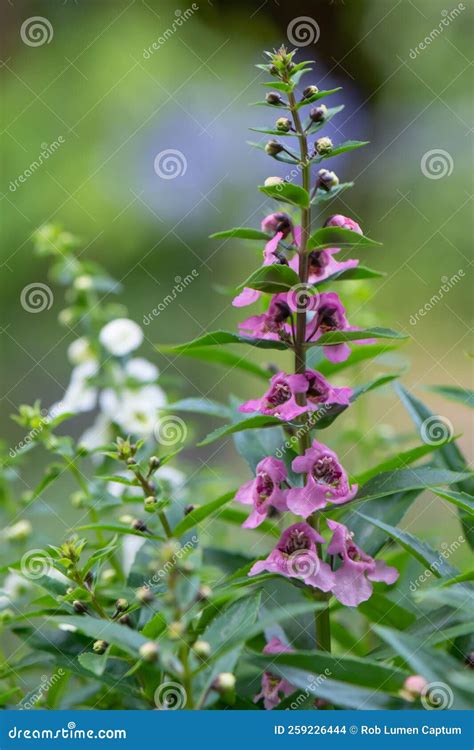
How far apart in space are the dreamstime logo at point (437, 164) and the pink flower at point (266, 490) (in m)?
2.33

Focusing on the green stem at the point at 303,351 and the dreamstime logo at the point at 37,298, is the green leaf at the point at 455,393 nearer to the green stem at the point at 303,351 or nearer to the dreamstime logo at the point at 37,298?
the green stem at the point at 303,351

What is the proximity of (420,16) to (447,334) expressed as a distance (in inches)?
49.4

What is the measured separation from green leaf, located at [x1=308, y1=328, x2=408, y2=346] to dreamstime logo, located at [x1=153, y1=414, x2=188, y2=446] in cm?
42

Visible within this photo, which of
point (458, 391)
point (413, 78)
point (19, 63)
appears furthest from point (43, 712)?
point (413, 78)

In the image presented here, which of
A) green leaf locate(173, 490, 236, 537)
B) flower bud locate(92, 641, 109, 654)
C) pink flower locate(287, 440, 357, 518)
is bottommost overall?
flower bud locate(92, 641, 109, 654)

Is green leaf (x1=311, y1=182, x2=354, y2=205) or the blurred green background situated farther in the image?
the blurred green background

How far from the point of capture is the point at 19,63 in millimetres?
2967

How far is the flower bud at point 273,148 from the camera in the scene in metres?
0.73

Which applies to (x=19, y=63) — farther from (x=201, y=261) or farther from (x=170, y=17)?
(x=201, y=261)

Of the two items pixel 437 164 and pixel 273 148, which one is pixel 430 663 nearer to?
pixel 273 148

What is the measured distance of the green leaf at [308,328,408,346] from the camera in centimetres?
69
